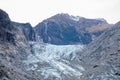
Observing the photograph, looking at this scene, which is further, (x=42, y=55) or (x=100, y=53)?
(x=42, y=55)

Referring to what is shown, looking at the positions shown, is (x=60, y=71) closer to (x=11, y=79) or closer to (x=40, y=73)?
(x=40, y=73)

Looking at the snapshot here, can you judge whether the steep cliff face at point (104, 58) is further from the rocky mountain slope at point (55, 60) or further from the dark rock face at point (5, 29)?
the dark rock face at point (5, 29)

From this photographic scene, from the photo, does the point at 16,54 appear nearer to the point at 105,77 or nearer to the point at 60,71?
the point at 60,71

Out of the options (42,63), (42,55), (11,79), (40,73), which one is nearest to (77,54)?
(42,55)

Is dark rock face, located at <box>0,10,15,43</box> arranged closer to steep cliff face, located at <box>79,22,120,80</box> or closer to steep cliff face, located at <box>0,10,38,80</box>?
steep cliff face, located at <box>0,10,38,80</box>

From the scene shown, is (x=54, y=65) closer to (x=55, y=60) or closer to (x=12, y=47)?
(x=55, y=60)

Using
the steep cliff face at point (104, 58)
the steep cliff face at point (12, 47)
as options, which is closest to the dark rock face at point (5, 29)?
the steep cliff face at point (12, 47)

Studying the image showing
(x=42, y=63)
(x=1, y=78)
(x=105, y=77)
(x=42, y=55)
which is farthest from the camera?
(x=42, y=55)

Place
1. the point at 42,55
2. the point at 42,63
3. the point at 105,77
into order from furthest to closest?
the point at 42,55
the point at 42,63
the point at 105,77
